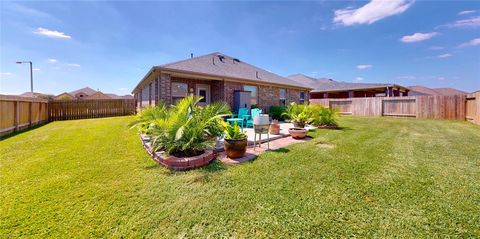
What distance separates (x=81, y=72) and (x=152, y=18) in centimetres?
1754

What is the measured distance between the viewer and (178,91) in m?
10.8

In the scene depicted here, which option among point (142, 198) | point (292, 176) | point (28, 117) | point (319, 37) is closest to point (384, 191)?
point (292, 176)

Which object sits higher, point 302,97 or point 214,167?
point 302,97

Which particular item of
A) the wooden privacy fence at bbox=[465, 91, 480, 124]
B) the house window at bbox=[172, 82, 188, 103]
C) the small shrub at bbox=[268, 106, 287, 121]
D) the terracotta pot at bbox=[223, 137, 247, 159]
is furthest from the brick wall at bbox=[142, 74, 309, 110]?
the wooden privacy fence at bbox=[465, 91, 480, 124]

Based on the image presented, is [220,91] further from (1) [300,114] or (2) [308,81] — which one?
(2) [308,81]

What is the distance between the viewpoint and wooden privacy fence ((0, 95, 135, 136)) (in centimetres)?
764

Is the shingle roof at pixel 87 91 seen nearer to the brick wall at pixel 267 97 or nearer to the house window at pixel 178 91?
the house window at pixel 178 91

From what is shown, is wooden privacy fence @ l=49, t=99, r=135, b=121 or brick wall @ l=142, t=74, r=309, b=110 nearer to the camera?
brick wall @ l=142, t=74, r=309, b=110

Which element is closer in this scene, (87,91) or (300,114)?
(300,114)

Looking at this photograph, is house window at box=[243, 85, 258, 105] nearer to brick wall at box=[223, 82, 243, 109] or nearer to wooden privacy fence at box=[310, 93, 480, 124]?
→ brick wall at box=[223, 82, 243, 109]

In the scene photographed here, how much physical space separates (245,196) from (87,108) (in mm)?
17338

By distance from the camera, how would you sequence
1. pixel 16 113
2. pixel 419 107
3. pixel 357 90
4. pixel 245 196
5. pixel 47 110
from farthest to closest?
pixel 357 90
pixel 419 107
pixel 47 110
pixel 16 113
pixel 245 196

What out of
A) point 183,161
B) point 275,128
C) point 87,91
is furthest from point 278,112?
point 87,91

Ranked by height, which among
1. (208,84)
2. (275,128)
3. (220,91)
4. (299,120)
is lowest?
(275,128)
